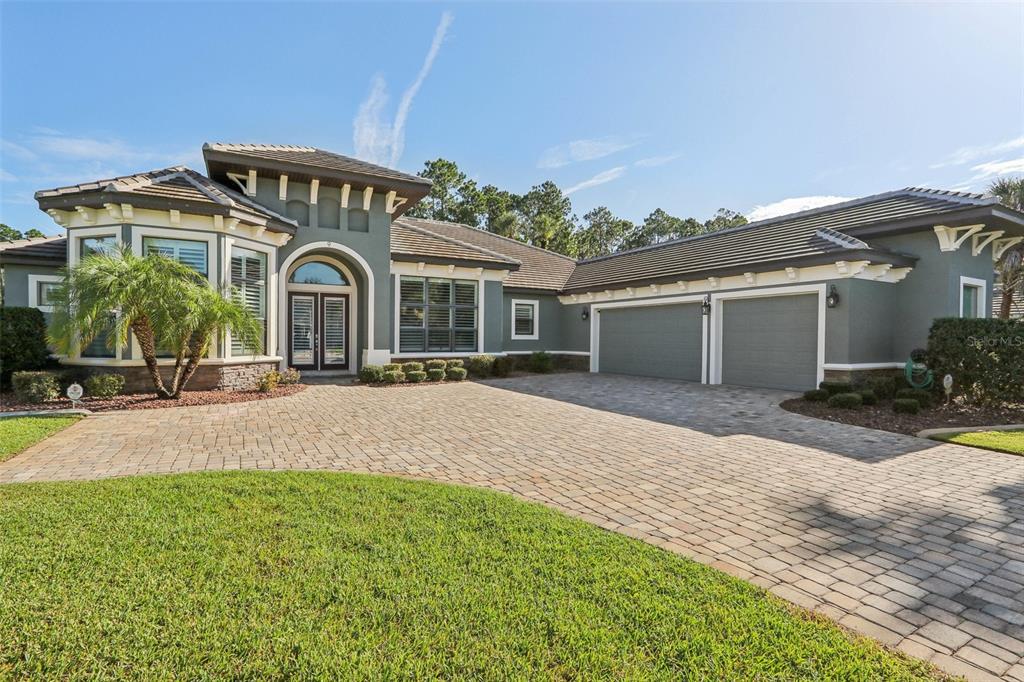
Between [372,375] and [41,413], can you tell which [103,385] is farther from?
[372,375]

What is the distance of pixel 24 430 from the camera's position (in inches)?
257

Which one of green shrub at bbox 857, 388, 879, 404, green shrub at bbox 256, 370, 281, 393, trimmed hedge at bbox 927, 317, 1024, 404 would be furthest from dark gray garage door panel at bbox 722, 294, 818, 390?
green shrub at bbox 256, 370, 281, 393

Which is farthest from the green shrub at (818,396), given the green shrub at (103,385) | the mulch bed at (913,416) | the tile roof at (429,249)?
the green shrub at (103,385)

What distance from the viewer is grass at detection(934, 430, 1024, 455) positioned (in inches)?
259

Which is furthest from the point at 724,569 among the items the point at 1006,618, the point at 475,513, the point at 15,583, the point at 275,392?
the point at 275,392

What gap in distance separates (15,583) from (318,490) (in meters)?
1.98

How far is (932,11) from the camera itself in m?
8.69

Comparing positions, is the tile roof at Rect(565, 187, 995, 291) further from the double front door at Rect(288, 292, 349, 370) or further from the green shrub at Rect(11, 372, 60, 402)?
the green shrub at Rect(11, 372, 60, 402)

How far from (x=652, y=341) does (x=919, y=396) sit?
7.20 metres

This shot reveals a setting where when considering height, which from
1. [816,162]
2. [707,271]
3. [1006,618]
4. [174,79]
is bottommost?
[1006,618]

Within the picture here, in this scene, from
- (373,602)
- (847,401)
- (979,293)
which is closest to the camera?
(373,602)

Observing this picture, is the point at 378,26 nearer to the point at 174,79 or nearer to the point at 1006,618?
the point at 174,79

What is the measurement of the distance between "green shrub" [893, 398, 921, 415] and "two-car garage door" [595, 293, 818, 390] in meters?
2.46

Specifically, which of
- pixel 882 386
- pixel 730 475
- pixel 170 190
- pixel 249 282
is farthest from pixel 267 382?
pixel 882 386
